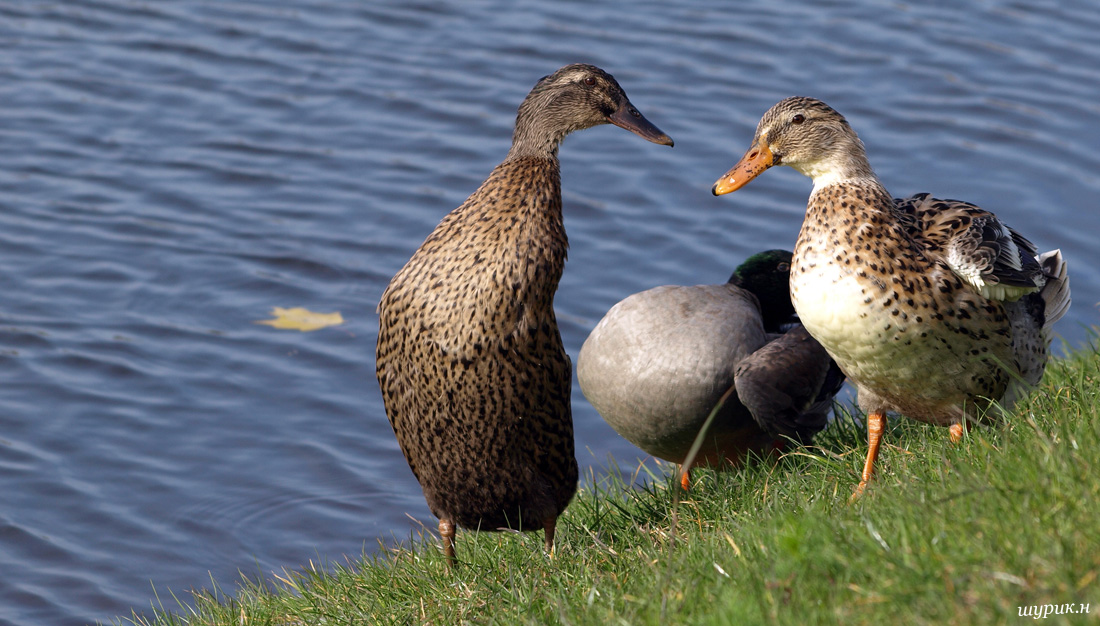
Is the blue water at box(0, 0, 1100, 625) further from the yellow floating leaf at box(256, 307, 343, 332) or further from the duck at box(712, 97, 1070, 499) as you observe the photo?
the duck at box(712, 97, 1070, 499)

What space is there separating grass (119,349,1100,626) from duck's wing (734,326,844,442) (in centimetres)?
15

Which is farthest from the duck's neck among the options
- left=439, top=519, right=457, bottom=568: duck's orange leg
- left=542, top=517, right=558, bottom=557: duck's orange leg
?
left=439, top=519, right=457, bottom=568: duck's orange leg

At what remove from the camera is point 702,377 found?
4.72 metres

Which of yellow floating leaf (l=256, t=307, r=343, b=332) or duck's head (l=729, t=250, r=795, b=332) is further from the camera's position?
yellow floating leaf (l=256, t=307, r=343, b=332)

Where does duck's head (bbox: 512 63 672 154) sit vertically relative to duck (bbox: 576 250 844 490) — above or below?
above

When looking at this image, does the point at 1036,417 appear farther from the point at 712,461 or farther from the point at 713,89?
the point at 713,89

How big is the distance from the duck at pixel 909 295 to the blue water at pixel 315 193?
2192mm

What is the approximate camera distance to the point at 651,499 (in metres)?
4.73

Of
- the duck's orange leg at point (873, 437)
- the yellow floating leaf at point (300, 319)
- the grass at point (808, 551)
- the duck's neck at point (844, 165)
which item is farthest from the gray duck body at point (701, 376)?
the yellow floating leaf at point (300, 319)

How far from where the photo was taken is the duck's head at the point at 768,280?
5535 mm

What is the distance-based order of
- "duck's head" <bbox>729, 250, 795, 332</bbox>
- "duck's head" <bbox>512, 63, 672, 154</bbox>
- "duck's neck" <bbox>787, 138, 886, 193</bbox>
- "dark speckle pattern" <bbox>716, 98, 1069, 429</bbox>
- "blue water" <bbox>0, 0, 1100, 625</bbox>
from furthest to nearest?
"blue water" <bbox>0, 0, 1100, 625</bbox>, "duck's head" <bbox>729, 250, 795, 332</bbox>, "duck's head" <bbox>512, 63, 672, 154</bbox>, "duck's neck" <bbox>787, 138, 886, 193</bbox>, "dark speckle pattern" <bbox>716, 98, 1069, 429</bbox>

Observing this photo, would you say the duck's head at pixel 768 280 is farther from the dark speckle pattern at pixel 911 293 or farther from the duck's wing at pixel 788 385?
the dark speckle pattern at pixel 911 293

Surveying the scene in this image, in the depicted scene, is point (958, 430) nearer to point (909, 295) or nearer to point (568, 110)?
point (909, 295)

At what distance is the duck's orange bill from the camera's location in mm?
4418
